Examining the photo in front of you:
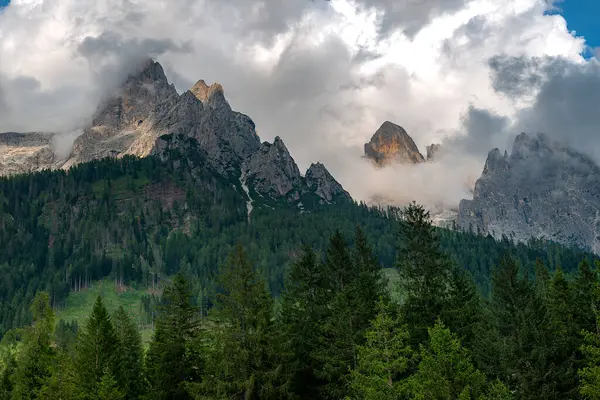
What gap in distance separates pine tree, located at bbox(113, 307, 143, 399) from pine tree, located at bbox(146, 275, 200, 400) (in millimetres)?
6334

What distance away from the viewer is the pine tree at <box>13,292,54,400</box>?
54.3 meters

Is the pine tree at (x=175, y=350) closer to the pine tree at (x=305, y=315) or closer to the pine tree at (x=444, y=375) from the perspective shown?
the pine tree at (x=305, y=315)

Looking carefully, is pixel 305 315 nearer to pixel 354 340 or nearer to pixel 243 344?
pixel 354 340

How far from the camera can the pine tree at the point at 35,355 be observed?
5428cm

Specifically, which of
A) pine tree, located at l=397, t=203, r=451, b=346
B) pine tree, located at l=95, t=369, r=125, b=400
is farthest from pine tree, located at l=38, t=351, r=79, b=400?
pine tree, located at l=397, t=203, r=451, b=346

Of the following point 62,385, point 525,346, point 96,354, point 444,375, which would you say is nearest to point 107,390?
point 62,385

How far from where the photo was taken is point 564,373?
44562mm

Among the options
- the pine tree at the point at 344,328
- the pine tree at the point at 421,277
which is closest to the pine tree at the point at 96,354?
the pine tree at the point at 344,328

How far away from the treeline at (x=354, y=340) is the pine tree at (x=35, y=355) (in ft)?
0.37

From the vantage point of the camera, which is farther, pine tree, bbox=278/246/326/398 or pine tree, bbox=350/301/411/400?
pine tree, bbox=278/246/326/398

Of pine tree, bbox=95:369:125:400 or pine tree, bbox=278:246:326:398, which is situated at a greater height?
pine tree, bbox=278:246:326:398

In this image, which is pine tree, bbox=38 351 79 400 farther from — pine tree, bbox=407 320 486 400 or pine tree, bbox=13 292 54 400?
pine tree, bbox=407 320 486 400

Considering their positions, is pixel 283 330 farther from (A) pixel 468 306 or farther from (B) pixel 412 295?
(A) pixel 468 306

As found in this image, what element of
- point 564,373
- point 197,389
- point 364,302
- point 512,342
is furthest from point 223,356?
point 564,373
